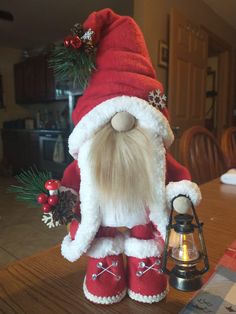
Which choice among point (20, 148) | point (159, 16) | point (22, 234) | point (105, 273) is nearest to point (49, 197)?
point (105, 273)

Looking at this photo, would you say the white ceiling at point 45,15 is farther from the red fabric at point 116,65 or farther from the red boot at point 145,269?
the red boot at point 145,269

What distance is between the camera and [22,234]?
197 centimetres

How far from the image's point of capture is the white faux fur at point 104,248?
356mm

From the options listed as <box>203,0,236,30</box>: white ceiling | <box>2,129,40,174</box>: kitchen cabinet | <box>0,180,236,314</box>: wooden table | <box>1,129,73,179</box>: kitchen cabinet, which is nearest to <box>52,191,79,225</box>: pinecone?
<box>0,180,236,314</box>: wooden table

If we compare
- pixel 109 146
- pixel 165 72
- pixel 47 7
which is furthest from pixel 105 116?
pixel 47 7

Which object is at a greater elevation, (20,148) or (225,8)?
(225,8)

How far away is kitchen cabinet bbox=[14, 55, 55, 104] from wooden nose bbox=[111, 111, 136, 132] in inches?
140

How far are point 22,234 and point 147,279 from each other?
5.99 ft

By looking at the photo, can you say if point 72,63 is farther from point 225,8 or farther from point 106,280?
point 225,8

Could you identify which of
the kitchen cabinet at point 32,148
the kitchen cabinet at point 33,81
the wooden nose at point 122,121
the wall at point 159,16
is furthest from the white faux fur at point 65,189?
the kitchen cabinet at point 33,81

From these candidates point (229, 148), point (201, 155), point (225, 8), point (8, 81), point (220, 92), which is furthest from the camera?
point (8, 81)

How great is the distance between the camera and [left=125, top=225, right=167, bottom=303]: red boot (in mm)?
354

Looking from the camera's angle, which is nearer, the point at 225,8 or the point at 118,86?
the point at 118,86

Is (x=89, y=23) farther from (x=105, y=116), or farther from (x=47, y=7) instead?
(x=47, y=7)
